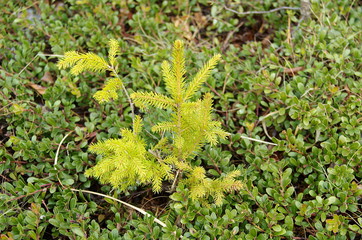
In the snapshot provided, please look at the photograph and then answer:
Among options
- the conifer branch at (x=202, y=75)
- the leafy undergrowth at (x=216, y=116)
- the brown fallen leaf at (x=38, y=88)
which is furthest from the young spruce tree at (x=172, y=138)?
the brown fallen leaf at (x=38, y=88)

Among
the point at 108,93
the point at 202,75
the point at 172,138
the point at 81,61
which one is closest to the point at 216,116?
the point at 172,138

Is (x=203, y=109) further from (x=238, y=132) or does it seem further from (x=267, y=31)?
(x=267, y=31)

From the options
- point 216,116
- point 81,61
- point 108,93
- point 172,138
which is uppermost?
point 81,61

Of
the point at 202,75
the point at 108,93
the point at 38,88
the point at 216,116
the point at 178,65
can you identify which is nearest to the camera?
the point at 178,65

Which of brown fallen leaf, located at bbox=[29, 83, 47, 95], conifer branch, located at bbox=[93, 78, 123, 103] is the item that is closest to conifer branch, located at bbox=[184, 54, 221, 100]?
conifer branch, located at bbox=[93, 78, 123, 103]

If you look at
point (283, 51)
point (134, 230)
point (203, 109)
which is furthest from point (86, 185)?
point (283, 51)

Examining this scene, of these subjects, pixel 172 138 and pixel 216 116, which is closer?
pixel 172 138

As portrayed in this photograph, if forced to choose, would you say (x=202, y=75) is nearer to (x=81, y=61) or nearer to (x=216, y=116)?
(x=81, y=61)

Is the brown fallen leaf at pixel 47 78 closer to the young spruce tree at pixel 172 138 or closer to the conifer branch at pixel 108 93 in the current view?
the young spruce tree at pixel 172 138
